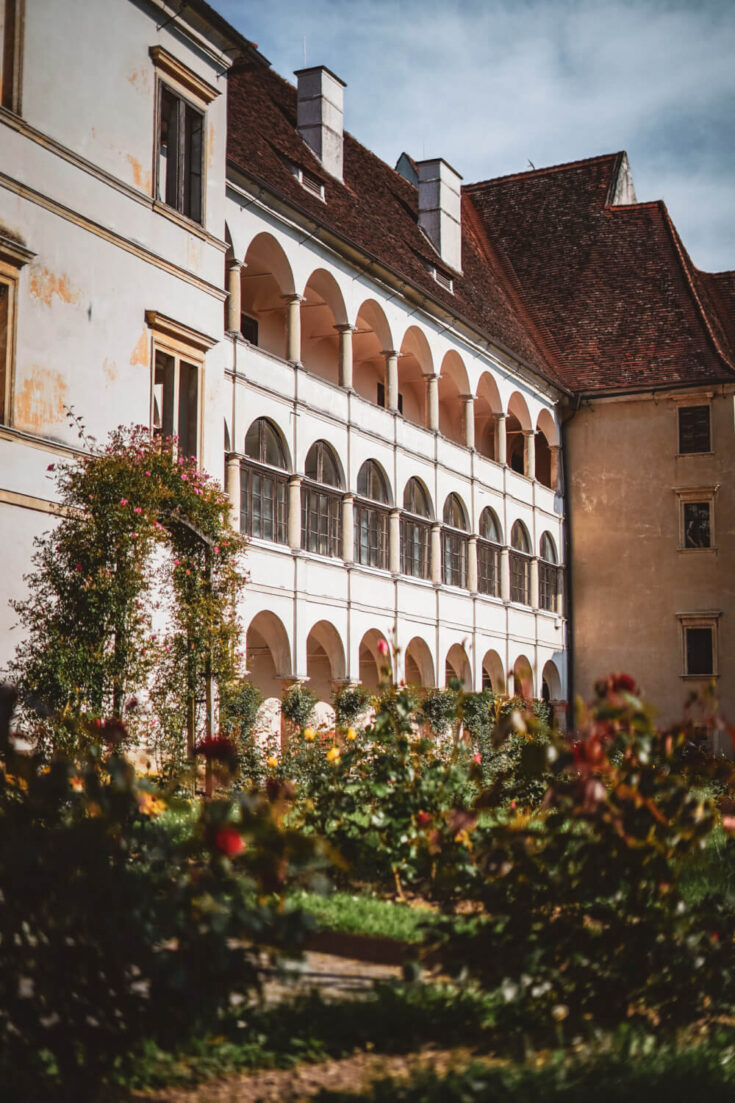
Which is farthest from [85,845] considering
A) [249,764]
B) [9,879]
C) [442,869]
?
[249,764]

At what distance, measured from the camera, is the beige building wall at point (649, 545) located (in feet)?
120

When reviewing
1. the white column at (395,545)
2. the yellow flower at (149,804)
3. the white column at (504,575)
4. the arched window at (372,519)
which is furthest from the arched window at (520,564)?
the yellow flower at (149,804)

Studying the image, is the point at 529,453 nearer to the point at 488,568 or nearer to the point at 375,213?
the point at 488,568

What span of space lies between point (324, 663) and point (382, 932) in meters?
25.5

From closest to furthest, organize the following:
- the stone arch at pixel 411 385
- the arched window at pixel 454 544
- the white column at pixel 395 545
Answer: the white column at pixel 395 545
the arched window at pixel 454 544
the stone arch at pixel 411 385

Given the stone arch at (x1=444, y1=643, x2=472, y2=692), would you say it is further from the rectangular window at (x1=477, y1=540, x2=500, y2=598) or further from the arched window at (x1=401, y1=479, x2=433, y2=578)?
the arched window at (x1=401, y1=479, x2=433, y2=578)

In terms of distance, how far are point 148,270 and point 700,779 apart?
34.8 ft

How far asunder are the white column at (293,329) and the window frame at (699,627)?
15.5 m

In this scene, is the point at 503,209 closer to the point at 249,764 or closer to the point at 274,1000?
the point at 249,764

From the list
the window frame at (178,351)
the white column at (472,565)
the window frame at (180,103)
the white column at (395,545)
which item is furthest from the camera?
the white column at (472,565)

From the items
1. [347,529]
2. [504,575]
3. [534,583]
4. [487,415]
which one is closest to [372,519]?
[347,529]

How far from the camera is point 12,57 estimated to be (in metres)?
14.6

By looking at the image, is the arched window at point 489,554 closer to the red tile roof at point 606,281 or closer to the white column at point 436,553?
the white column at point 436,553

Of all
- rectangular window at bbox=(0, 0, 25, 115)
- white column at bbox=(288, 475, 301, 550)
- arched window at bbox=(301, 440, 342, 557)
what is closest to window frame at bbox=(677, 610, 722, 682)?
arched window at bbox=(301, 440, 342, 557)
